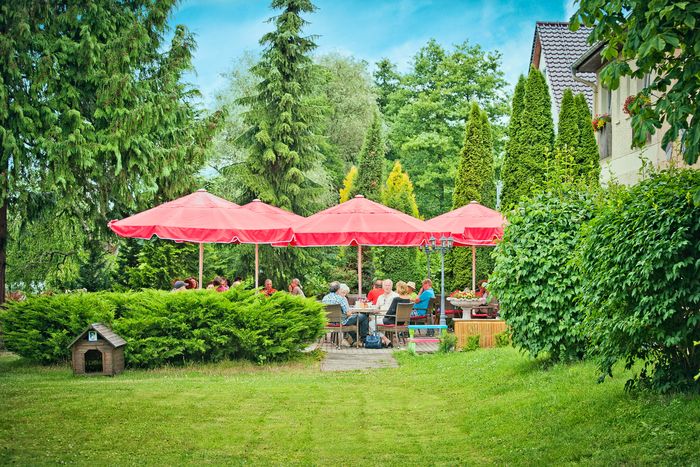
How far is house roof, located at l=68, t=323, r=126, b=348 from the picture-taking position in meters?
13.6

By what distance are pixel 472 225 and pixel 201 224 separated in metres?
6.73

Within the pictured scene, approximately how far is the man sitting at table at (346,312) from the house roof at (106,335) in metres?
5.21

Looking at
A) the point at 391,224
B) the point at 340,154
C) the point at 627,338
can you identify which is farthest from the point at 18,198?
the point at 340,154

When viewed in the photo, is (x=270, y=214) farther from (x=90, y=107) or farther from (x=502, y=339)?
(x=502, y=339)

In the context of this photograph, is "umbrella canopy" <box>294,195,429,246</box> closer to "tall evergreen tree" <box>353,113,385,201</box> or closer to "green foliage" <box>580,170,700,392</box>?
"green foliage" <box>580,170,700,392</box>

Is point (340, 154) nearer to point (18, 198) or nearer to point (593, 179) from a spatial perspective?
point (18, 198)

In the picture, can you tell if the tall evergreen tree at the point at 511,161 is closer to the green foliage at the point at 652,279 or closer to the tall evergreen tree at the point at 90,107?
the tall evergreen tree at the point at 90,107

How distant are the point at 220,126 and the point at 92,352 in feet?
36.5

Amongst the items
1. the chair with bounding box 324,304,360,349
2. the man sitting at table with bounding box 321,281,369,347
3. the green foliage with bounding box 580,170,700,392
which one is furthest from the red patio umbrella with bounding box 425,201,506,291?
the green foliage with bounding box 580,170,700,392

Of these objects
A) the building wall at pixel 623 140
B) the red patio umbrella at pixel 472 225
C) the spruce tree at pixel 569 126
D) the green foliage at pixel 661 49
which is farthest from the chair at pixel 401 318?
the green foliage at pixel 661 49

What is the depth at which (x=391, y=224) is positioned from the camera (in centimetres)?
1852

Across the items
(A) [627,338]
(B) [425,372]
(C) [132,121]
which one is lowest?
(B) [425,372]

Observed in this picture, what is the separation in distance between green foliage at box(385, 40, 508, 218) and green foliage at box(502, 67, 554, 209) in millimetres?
17538

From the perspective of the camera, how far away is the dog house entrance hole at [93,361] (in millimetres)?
14007
